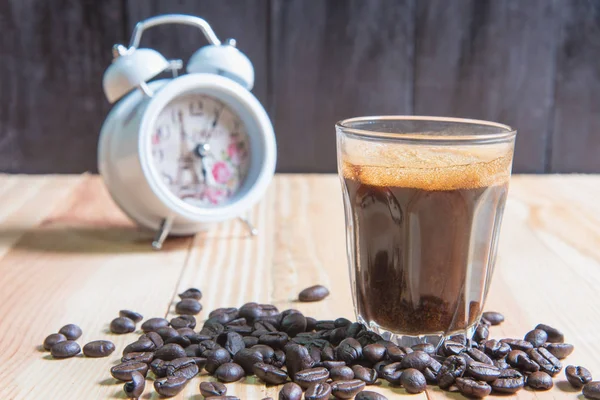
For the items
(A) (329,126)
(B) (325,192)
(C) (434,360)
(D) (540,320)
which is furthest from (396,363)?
(A) (329,126)

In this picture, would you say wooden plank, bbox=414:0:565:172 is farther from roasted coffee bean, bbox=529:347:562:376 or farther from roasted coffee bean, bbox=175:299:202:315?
roasted coffee bean, bbox=529:347:562:376

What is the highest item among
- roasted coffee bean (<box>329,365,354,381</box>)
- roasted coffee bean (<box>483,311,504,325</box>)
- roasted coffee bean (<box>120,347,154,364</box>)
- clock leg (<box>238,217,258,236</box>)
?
roasted coffee bean (<box>329,365,354,381</box>)

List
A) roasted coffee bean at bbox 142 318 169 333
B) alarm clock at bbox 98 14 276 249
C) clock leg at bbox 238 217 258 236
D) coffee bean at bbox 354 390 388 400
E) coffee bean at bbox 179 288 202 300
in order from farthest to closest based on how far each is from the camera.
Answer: clock leg at bbox 238 217 258 236 < alarm clock at bbox 98 14 276 249 < coffee bean at bbox 179 288 202 300 < roasted coffee bean at bbox 142 318 169 333 < coffee bean at bbox 354 390 388 400

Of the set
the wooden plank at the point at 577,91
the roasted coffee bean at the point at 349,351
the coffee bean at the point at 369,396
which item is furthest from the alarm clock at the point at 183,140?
the wooden plank at the point at 577,91

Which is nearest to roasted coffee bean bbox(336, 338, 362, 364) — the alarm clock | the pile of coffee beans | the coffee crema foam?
the pile of coffee beans

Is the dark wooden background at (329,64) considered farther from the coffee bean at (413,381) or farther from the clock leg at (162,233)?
the coffee bean at (413,381)

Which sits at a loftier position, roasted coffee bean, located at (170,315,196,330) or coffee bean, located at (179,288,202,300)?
roasted coffee bean, located at (170,315,196,330)
